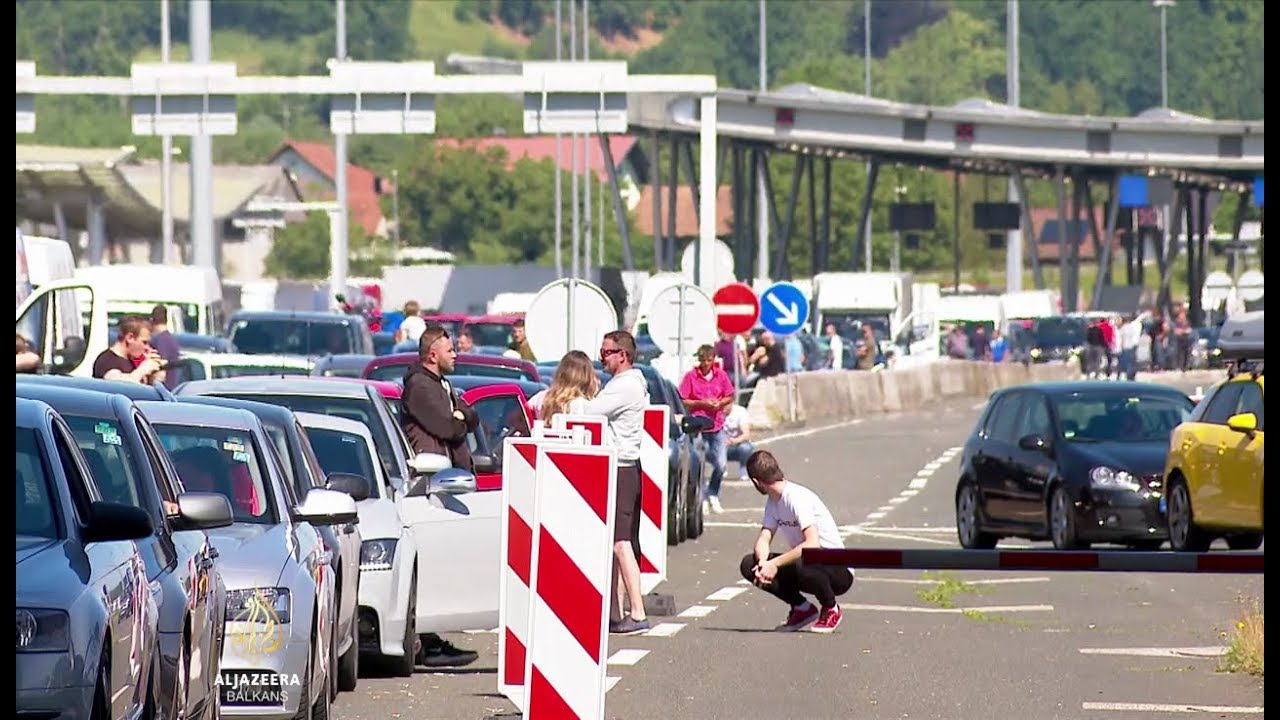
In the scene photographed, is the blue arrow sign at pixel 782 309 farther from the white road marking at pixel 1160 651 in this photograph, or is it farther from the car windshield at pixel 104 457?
the car windshield at pixel 104 457

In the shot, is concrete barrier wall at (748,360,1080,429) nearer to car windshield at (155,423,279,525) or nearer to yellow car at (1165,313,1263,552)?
yellow car at (1165,313,1263,552)

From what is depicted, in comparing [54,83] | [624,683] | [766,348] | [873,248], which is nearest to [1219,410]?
[624,683]

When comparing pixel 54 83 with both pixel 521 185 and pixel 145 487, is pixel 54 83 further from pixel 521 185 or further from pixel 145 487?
pixel 521 185

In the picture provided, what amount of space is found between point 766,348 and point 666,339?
10.6 meters

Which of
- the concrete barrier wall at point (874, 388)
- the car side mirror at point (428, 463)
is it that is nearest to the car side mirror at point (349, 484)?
the car side mirror at point (428, 463)

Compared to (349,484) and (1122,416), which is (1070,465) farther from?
(349,484)

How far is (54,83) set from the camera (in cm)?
4478

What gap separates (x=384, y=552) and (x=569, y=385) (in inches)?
133

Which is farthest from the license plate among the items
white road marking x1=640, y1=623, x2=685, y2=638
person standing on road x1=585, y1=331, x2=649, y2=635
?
white road marking x1=640, y1=623, x2=685, y2=638

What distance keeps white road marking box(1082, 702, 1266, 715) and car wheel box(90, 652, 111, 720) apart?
6.08 meters

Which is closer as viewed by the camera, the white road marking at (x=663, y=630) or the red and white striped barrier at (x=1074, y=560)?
the red and white striped barrier at (x=1074, y=560)

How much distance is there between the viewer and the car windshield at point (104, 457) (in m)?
10.2

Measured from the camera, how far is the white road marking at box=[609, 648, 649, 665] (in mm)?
15430

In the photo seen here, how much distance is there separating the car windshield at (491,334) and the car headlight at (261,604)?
3272 cm
